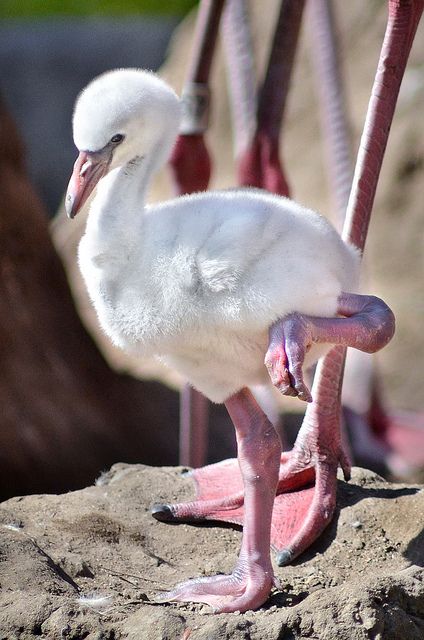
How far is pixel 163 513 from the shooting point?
2398 mm

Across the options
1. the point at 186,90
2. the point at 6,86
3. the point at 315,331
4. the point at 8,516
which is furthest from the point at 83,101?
the point at 6,86

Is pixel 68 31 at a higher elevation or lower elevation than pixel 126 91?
higher

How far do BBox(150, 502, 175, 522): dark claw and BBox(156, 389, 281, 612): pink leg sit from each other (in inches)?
13.1

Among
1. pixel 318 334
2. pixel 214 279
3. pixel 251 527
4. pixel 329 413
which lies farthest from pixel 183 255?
pixel 329 413

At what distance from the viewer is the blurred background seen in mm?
3873

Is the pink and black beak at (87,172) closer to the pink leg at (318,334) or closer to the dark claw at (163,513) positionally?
the pink leg at (318,334)

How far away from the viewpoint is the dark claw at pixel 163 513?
240 cm

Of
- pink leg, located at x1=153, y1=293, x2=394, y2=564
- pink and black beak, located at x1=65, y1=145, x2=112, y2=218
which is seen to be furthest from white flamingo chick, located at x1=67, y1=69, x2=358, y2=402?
pink leg, located at x1=153, y1=293, x2=394, y2=564

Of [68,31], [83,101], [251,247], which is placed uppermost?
[68,31]

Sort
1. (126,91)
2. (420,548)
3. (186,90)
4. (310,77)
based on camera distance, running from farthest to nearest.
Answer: (310,77)
(186,90)
(420,548)
(126,91)

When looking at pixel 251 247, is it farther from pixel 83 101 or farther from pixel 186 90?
pixel 186 90

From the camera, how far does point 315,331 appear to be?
1.95m

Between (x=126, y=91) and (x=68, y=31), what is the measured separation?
7981 millimetres

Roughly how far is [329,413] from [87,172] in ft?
2.42
